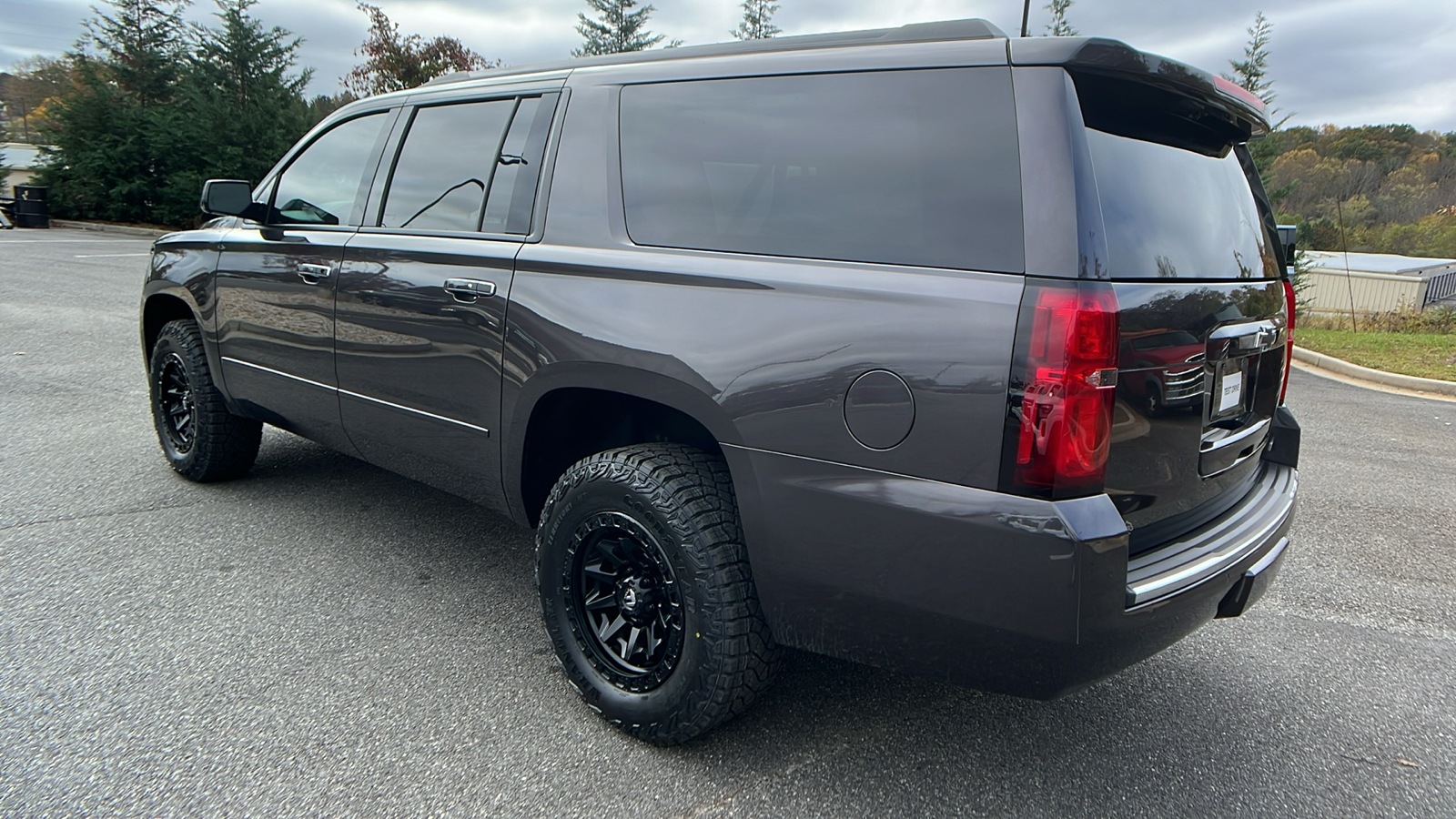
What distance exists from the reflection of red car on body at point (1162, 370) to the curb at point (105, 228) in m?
25.1

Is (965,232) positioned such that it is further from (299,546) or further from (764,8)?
(764,8)

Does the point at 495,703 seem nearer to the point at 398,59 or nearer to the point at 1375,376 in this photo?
the point at 1375,376

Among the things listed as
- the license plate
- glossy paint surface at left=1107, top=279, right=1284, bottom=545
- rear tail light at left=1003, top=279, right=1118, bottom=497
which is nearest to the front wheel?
rear tail light at left=1003, top=279, right=1118, bottom=497

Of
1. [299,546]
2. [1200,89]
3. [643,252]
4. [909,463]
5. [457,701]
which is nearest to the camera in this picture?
[909,463]

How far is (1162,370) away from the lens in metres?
1.91

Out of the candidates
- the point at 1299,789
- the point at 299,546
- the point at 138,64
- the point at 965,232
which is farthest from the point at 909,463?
the point at 138,64

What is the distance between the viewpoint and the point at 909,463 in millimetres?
1871

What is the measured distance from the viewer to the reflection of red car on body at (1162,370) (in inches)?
72.3

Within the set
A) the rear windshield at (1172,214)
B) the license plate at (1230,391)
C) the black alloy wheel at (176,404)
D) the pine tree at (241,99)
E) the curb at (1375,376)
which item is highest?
the pine tree at (241,99)

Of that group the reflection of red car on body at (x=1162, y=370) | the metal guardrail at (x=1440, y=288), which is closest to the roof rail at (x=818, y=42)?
the reflection of red car on body at (x=1162, y=370)

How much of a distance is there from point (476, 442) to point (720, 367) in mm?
1080

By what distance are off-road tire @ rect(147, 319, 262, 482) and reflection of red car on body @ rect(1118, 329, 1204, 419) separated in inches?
151

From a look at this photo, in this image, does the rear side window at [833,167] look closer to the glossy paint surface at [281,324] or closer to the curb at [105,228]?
the glossy paint surface at [281,324]

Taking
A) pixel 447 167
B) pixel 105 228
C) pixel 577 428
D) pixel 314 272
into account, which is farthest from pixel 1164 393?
pixel 105 228
